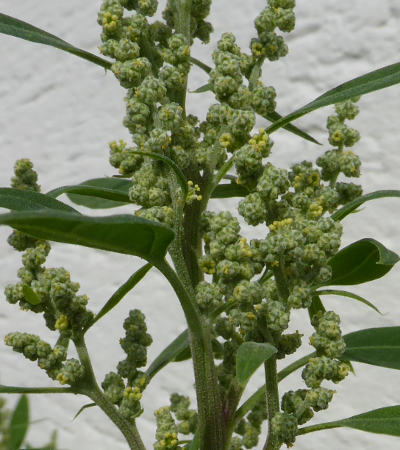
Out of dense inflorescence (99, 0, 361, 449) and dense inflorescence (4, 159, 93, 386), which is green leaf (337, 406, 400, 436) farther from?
dense inflorescence (4, 159, 93, 386)

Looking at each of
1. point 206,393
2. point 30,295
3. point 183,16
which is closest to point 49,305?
point 30,295

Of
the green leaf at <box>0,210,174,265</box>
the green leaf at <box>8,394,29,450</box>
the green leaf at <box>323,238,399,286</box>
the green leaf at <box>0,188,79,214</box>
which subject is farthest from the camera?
the green leaf at <box>8,394,29,450</box>

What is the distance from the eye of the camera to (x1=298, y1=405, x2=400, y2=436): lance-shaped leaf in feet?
1.60

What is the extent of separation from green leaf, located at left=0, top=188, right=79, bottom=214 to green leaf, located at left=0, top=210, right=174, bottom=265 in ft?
0.17

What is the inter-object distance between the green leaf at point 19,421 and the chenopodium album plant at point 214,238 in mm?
149

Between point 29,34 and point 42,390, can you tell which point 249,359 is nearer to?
point 42,390

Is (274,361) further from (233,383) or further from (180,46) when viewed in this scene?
(180,46)

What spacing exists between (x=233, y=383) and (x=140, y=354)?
0.25 ft

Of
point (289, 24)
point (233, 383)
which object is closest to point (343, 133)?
point (289, 24)

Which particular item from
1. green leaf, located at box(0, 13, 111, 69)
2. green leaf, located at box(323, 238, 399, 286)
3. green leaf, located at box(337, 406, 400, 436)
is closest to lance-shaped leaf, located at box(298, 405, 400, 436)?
green leaf, located at box(337, 406, 400, 436)

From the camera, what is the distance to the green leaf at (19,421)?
2.14 feet

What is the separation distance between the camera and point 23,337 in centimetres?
52

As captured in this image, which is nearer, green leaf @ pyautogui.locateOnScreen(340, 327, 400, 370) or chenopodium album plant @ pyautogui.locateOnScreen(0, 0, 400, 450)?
chenopodium album plant @ pyautogui.locateOnScreen(0, 0, 400, 450)

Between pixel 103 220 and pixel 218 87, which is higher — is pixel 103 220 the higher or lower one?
the lower one
